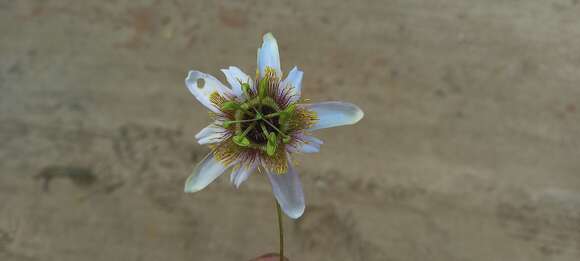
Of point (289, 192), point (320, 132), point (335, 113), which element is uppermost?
point (320, 132)

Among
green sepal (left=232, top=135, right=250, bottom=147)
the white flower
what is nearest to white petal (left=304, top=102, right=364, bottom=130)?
the white flower

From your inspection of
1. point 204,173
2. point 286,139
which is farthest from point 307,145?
point 204,173

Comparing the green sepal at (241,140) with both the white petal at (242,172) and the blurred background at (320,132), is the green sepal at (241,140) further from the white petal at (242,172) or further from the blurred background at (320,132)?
the blurred background at (320,132)

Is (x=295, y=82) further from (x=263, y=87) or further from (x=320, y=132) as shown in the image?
(x=320, y=132)

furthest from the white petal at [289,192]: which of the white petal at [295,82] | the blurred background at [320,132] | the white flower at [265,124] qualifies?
the blurred background at [320,132]

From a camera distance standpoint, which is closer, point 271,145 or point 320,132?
point 271,145

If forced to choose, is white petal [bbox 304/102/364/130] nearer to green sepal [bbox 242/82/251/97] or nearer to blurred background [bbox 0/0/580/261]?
green sepal [bbox 242/82/251/97]

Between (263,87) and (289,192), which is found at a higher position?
(263,87)
